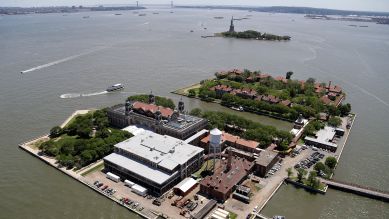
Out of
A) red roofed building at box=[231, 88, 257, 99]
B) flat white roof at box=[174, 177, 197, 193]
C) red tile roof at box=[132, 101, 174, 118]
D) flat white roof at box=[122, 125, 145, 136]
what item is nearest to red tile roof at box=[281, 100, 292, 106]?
red roofed building at box=[231, 88, 257, 99]

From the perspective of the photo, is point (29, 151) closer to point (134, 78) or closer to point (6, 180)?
point (6, 180)

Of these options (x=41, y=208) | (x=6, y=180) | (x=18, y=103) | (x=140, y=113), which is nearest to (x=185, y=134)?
(x=140, y=113)

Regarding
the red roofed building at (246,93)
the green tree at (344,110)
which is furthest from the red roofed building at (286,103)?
the green tree at (344,110)

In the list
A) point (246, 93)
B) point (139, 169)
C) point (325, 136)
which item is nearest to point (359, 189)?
point (325, 136)

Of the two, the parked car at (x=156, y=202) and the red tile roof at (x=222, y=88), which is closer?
the parked car at (x=156, y=202)

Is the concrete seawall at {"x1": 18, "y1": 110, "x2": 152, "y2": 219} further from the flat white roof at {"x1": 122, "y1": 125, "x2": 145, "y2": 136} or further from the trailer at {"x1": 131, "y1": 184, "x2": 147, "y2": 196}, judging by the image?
the flat white roof at {"x1": 122, "y1": 125, "x2": 145, "y2": 136}

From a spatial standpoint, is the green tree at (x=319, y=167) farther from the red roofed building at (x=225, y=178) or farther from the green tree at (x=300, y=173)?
the red roofed building at (x=225, y=178)
